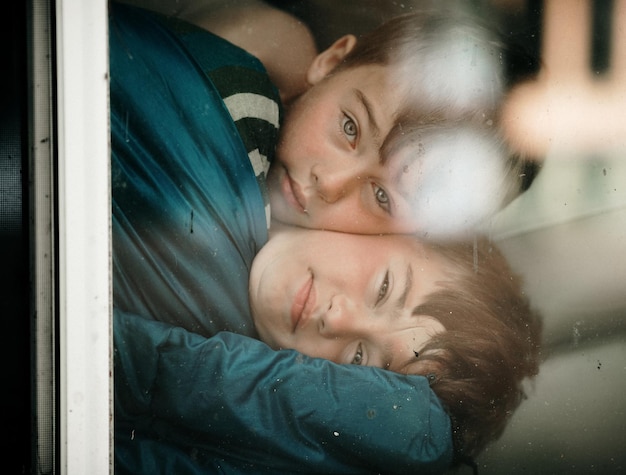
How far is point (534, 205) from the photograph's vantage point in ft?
5.42

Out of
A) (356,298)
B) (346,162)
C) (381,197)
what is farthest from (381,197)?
(356,298)

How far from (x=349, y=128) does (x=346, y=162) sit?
0.28 ft

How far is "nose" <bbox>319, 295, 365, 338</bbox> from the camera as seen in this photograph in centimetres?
163

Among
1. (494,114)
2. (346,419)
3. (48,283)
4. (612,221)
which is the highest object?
(494,114)

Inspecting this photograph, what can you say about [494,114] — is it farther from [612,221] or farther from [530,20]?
[612,221]

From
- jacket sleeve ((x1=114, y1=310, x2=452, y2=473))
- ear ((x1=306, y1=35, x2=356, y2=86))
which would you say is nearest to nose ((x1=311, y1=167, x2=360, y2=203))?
ear ((x1=306, y1=35, x2=356, y2=86))

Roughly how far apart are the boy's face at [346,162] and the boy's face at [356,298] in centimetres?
5

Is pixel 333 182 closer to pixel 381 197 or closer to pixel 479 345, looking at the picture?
pixel 381 197

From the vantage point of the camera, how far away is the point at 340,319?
5.36 ft

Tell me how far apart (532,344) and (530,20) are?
0.83 m

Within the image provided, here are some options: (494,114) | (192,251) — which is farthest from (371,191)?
(192,251)

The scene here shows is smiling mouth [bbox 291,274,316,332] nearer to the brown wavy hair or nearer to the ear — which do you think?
the brown wavy hair

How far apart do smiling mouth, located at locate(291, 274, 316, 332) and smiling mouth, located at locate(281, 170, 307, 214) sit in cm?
18

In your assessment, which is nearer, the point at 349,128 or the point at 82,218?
the point at 82,218
